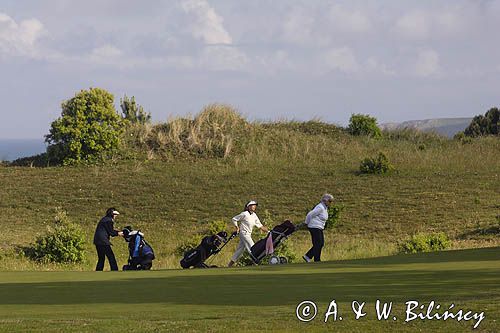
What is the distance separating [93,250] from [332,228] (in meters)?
8.32

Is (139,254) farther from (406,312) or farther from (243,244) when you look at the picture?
(406,312)

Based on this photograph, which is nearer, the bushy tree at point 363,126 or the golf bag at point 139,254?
the golf bag at point 139,254

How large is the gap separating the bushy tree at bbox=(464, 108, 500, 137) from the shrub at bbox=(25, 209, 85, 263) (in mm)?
48543

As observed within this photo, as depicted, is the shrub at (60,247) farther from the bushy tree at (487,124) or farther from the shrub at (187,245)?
the bushy tree at (487,124)

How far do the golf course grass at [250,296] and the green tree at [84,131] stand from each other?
2704 cm

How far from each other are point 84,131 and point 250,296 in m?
33.2

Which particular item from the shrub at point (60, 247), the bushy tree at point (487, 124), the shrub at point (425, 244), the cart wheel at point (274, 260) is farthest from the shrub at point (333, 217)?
the bushy tree at point (487, 124)

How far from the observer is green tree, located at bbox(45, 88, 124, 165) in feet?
153

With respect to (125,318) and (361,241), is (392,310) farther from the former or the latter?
(361,241)

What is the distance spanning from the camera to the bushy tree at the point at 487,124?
2896 inches

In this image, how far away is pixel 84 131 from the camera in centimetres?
4647

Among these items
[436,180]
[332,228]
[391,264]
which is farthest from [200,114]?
[391,264]

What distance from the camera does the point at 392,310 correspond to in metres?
12.6

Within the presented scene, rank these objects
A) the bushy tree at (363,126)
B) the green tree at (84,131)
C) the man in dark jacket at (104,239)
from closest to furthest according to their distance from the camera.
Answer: the man in dark jacket at (104,239) < the green tree at (84,131) < the bushy tree at (363,126)
